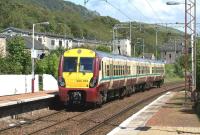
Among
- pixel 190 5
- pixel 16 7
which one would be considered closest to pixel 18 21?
pixel 16 7

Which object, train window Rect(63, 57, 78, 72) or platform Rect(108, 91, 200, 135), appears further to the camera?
train window Rect(63, 57, 78, 72)

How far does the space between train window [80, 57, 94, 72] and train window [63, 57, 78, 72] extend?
0.32 m

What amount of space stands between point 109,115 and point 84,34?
523ft

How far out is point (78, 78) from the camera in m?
25.5

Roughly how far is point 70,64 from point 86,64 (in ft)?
2.62

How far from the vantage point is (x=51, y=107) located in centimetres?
2720

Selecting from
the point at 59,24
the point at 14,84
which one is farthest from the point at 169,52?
the point at 14,84

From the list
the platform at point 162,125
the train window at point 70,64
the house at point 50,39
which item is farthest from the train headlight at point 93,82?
the house at point 50,39

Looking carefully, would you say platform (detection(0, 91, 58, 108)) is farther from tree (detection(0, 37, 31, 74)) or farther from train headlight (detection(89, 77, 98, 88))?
tree (detection(0, 37, 31, 74))

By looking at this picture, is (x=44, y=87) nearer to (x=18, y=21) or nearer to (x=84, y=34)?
(x=18, y=21)

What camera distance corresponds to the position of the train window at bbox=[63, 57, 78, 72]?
25906mm

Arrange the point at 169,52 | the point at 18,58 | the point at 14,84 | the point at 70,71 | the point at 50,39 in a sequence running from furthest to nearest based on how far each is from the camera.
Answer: the point at 169,52 → the point at 50,39 → the point at 18,58 → the point at 14,84 → the point at 70,71

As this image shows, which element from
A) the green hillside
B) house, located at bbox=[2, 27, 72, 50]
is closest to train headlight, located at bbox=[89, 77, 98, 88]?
the green hillside

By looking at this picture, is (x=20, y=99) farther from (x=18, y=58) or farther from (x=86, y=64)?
(x=18, y=58)
